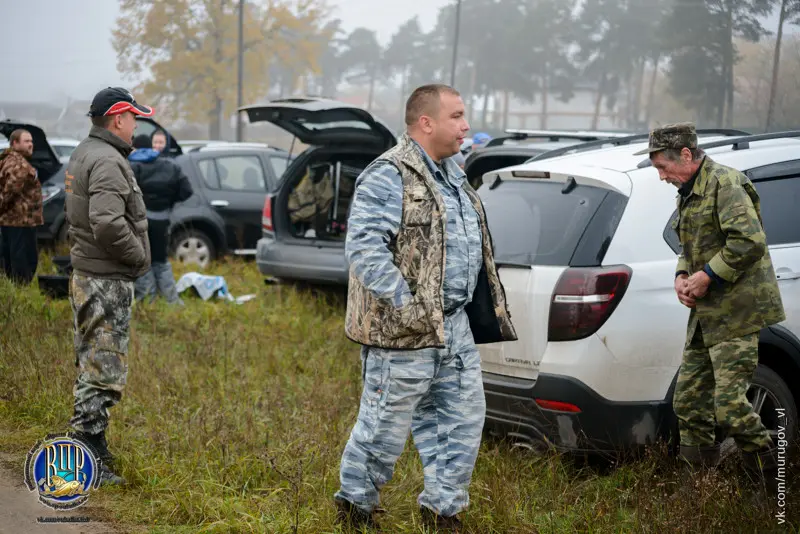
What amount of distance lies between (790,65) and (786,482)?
23.6ft

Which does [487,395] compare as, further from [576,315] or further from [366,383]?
[366,383]

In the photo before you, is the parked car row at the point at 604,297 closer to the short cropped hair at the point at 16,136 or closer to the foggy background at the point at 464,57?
the foggy background at the point at 464,57

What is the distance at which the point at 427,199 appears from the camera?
379cm

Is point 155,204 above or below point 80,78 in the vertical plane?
below

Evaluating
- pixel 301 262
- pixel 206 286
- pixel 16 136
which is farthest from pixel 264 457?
pixel 16 136

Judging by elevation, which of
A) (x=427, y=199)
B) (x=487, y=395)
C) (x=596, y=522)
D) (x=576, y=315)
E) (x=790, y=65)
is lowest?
(x=596, y=522)

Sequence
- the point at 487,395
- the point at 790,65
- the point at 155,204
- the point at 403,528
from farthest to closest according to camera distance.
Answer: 1. the point at 790,65
2. the point at 155,204
3. the point at 487,395
4. the point at 403,528

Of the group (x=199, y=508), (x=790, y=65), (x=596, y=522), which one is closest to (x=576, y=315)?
(x=596, y=522)

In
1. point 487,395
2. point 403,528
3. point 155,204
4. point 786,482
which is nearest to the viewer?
point 403,528

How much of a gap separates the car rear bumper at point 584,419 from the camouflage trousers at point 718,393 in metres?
0.16

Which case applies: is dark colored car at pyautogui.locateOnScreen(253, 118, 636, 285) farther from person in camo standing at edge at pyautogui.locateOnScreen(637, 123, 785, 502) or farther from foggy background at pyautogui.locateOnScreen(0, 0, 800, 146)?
person in camo standing at edge at pyautogui.locateOnScreen(637, 123, 785, 502)

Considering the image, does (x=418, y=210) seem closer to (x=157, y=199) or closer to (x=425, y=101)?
(x=425, y=101)

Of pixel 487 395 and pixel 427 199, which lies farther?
pixel 487 395

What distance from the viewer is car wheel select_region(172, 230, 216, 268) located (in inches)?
443
